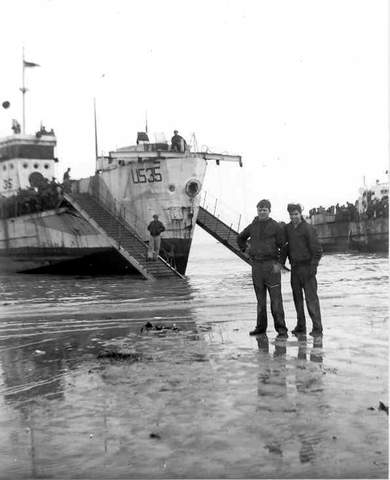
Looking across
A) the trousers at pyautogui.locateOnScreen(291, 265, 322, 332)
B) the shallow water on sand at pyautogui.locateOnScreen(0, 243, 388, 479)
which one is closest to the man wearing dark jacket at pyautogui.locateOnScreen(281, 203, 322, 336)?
the trousers at pyautogui.locateOnScreen(291, 265, 322, 332)

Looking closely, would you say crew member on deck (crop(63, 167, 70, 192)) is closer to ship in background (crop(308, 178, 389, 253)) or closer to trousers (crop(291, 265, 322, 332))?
trousers (crop(291, 265, 322, 332))

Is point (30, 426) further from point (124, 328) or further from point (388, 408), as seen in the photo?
point (124, 328)

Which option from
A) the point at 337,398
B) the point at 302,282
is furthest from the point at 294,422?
the point at 302,282

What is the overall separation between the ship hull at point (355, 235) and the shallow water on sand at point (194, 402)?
4263 centimetres

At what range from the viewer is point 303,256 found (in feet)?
23.9

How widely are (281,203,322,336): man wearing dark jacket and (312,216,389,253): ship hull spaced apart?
41.7 meters

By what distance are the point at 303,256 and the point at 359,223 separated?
4970 centimetres

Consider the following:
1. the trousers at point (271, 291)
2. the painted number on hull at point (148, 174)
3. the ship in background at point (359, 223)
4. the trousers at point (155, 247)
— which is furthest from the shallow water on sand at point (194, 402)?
the ship in background at point (359, 223)

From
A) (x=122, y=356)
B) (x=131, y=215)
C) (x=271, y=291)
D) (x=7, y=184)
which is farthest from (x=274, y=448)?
(x=7, y=184)

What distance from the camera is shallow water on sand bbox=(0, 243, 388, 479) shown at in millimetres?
3324

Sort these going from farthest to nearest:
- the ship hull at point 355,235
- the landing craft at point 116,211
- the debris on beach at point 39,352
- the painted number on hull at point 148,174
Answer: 1. the ship hull at point 355,235
2. the painted number on hull at point 148,174
3. the landing craft at point 116,211
4. the debris on beach at point 39,352

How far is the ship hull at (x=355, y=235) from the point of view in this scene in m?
51.2

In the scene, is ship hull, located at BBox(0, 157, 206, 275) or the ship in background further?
the ship in background

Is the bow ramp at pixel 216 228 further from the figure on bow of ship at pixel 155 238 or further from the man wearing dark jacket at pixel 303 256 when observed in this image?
the man wearing dark jacket at pixel 303 256
